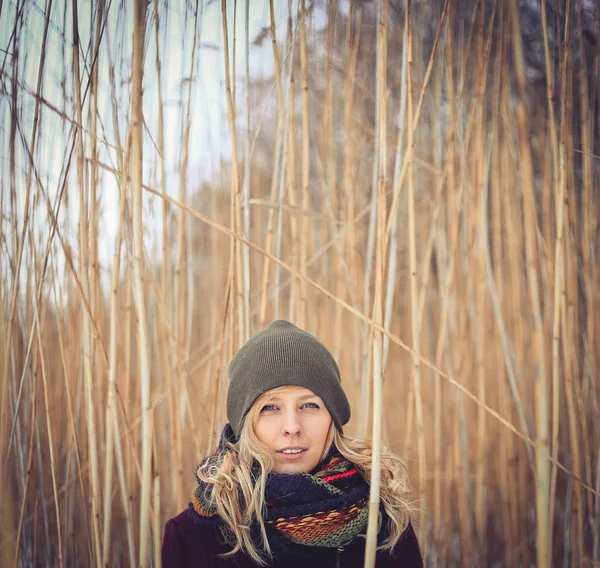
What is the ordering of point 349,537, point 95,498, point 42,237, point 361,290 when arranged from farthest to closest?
point 361,290
point 42,237
point 95,498
point 349,537

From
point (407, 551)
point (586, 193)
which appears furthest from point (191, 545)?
point (586, 193)

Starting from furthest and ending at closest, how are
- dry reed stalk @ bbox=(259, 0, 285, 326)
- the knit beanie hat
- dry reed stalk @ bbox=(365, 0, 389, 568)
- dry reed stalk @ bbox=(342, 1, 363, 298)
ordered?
dry reed stalk @ bbox=(342, 1, 363, 298)
dry reed stalk @ bbox=(259, 0, 285, 326)
the knit beanie hat
dry reed stalk @ bbox=(365, 0, 389, 568)

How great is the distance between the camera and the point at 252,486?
2.70 feet

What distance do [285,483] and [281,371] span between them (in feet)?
0.55

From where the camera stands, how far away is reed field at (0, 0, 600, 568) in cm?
88

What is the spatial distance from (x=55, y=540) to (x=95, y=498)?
668 millimetres

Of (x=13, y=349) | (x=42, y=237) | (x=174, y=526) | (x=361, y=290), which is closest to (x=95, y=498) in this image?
(x=174, y=526)

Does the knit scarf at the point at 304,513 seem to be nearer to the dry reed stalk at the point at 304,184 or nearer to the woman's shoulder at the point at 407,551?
the woman's shoulder at the point at 407,551

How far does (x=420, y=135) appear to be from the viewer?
1.67 meters

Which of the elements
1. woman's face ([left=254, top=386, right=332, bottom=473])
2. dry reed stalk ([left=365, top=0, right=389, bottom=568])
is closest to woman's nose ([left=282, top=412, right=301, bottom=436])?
woman's face ([left=254, top=386, right=332, bottom=473])

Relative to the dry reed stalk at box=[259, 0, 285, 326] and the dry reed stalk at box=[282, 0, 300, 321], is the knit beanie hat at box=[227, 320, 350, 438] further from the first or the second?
the dry reed stalk at box=[282, 0, 300, 321]

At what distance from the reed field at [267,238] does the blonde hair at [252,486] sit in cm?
11

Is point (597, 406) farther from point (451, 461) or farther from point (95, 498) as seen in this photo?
point (95, 498)

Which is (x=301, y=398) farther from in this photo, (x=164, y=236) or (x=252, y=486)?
(x=164, y=236)
